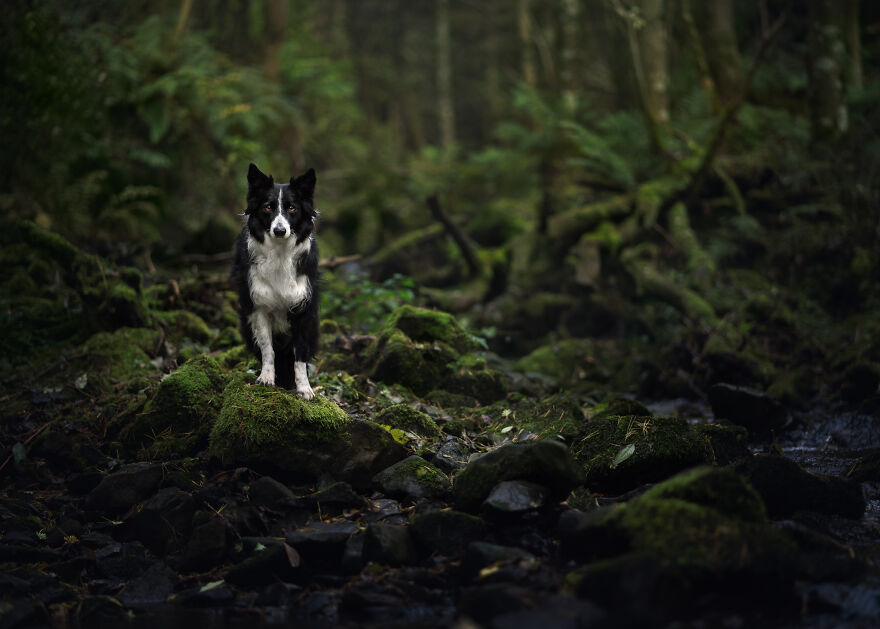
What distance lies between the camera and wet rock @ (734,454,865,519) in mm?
5746

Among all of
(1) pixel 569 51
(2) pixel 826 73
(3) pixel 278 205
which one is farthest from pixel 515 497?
(1) pixel 569 51

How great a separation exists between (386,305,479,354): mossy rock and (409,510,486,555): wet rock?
4.27 metres

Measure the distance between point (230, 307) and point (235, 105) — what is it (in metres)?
7.47

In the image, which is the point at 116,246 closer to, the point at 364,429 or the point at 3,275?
the point at 3,275

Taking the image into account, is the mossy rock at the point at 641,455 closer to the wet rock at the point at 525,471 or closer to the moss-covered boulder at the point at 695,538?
the wet rock at the point at 525,471

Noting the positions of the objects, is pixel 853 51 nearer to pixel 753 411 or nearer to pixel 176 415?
pixel 753 411

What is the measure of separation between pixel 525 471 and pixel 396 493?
4.13 ft

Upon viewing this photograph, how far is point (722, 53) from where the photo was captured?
17.3 m

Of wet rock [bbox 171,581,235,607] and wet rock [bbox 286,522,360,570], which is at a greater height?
wet rock [bbox 286,522,360,570]

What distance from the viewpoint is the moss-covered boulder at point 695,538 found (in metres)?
4.45

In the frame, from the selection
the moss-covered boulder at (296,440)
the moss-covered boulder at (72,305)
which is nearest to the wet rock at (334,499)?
the moss-covered boulder at (296,440)

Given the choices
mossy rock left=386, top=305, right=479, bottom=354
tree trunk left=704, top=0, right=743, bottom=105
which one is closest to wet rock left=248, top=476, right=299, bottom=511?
mossy rock left=386, top=305, right=479, bottom=354

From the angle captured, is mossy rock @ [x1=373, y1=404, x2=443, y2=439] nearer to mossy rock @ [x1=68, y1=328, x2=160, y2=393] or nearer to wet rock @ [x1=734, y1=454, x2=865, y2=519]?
wet rock @ [x1=734, y1=454, x2=865, y2=519]

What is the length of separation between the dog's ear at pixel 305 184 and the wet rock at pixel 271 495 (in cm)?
246
